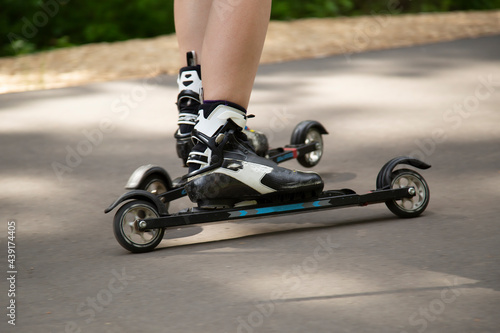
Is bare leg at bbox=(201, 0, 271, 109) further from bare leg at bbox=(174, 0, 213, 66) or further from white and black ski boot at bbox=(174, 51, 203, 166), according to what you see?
bare leg at bbox=(174, 0, 213, 66)

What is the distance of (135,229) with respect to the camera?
2525 millimetres

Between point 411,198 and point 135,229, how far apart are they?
3.34 feet

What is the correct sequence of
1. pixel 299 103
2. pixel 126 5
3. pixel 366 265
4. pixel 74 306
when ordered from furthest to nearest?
pixel 126 5 < pixel 299 103 < pixel 366 265 < pixel 74 306

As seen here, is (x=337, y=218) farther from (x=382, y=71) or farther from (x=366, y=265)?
(x=382, y=71)

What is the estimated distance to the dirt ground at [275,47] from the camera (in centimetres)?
688

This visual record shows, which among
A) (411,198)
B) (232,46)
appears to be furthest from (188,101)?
(411,198)

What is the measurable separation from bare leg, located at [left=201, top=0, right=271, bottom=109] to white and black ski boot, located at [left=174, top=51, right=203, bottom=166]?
16.6 inches

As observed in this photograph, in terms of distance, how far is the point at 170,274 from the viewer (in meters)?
2.32

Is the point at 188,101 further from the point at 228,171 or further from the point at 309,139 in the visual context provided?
the point at 309,139

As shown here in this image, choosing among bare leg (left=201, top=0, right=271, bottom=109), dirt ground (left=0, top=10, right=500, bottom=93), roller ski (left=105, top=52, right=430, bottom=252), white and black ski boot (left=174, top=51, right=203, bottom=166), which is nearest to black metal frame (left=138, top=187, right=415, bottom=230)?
roller ski (left=105, top=52, right=430, bottom=252)

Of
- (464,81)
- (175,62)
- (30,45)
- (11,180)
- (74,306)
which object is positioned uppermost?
(30,45)

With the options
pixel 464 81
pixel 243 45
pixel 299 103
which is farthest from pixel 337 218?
pixel 464 81

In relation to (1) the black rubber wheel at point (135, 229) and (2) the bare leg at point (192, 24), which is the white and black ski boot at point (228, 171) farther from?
(2) the bare leg at point (192, 24)

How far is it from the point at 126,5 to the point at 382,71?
5306mm
